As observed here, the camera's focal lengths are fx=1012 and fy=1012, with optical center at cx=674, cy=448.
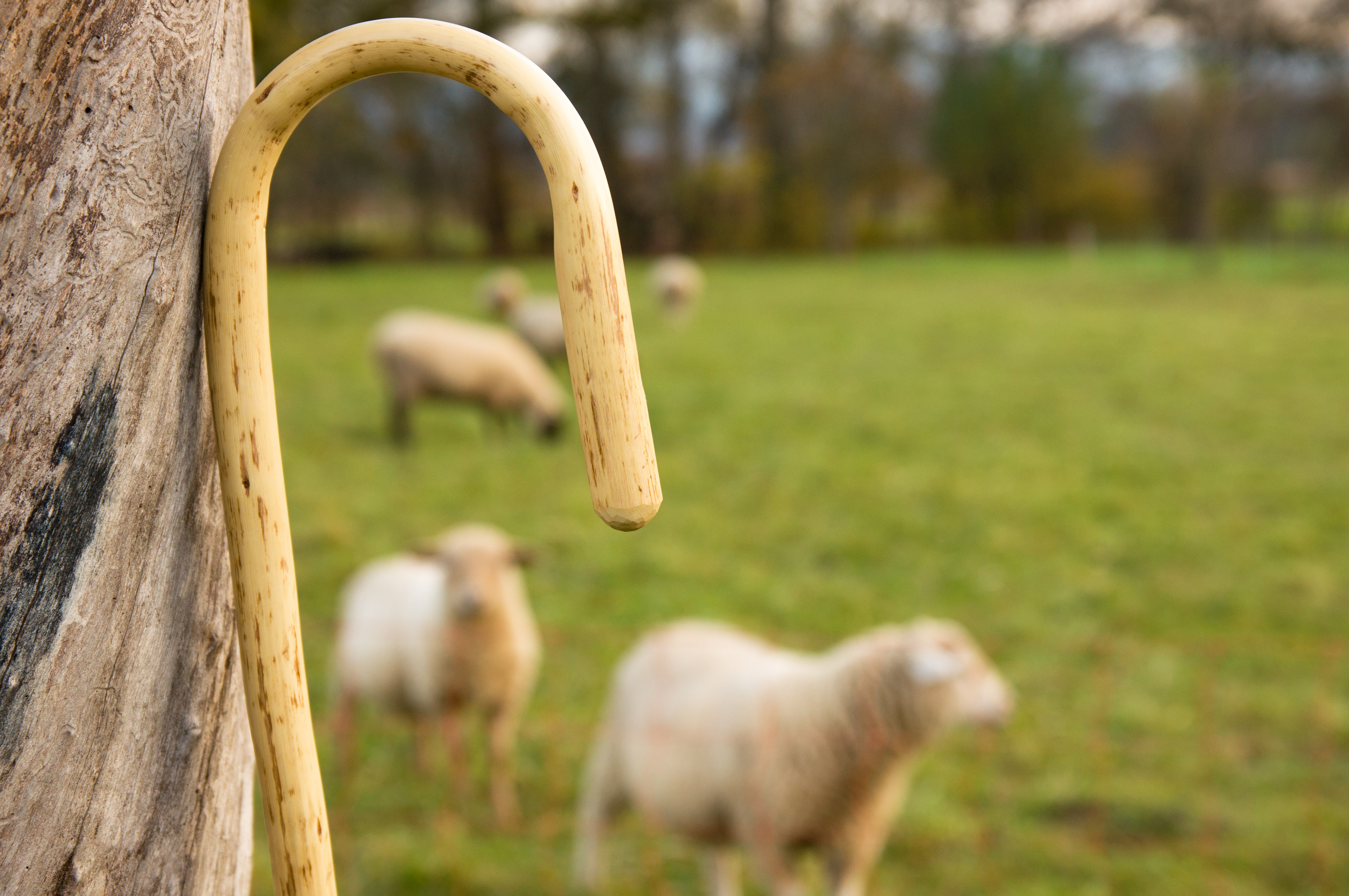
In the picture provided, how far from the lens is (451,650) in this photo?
378 centimetres

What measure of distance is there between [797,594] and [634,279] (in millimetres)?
18441

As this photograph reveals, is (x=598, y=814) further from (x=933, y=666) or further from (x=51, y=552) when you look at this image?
(x=51, y=552)

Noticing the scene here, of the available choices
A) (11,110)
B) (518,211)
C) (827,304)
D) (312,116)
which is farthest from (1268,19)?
(11,110)

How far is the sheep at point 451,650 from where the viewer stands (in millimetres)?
3783

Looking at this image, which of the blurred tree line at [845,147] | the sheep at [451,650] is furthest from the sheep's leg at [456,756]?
the blurred tree line at [845,147]

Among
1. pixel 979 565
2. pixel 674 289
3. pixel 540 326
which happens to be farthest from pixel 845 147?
pixel 979 565

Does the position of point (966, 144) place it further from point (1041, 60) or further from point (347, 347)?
point (347, 347)

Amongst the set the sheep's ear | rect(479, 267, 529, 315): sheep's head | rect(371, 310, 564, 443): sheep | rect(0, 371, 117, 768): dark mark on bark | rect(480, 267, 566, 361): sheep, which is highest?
rect(479, 267, 529, 315): sheep's head

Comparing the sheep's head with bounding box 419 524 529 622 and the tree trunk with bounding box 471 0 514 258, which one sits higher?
the tree trunk with bounding box 471 0 514 258

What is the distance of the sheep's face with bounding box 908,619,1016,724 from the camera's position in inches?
117

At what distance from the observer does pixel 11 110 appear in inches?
19.6

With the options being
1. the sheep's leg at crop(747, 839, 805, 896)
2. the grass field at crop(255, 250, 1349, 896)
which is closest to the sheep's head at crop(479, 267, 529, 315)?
the grass field at crop(255, 250, 1349, 896)

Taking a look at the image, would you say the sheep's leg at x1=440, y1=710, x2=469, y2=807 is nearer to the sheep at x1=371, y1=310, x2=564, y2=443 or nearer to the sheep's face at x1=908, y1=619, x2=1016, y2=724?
the sheep's face at x1=908, y1=619, x2=1016, y2=724

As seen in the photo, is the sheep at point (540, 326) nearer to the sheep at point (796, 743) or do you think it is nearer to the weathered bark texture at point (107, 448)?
the sheep at point (796, 743)
